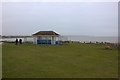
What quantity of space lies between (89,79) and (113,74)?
1.35 metres

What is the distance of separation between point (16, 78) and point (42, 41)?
22.3 metres

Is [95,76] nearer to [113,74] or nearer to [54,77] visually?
[113,74]

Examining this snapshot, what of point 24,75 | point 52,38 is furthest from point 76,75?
point 52,38

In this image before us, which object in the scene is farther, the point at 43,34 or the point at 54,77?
the point at 43,34

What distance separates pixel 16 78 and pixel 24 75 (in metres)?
0.42

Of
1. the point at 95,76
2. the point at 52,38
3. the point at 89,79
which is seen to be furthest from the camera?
the point at 52,38

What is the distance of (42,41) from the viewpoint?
2773cm

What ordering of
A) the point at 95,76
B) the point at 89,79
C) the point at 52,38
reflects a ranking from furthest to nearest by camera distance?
the point at 52,38, the point at 95,76, the point at 89,79

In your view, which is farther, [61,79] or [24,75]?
[24,75]

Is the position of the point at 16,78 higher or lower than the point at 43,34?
lower

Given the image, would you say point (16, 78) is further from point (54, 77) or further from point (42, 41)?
point (42, 41)

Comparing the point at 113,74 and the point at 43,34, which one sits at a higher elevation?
the point at 43,34

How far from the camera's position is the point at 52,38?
90.0 ft

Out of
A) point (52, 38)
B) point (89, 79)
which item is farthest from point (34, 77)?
point (52, 38)
